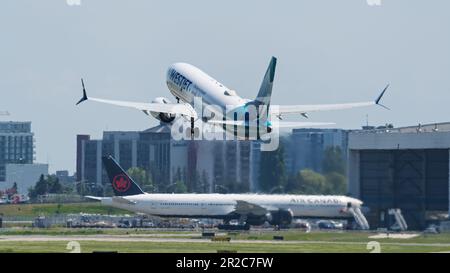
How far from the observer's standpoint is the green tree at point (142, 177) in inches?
4449

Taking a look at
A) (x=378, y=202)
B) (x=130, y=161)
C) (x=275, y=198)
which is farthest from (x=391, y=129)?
(x=130, y=161)

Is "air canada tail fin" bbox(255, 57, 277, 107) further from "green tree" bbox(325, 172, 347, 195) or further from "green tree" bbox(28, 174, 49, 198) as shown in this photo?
"green tree" bbox(28, 174, 49, 198)

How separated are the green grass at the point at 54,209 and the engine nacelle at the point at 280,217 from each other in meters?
16.4

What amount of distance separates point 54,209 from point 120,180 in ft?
25.7

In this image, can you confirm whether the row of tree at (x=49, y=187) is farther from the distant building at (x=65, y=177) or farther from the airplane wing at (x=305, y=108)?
the airplane wing at (x=305, y=108)

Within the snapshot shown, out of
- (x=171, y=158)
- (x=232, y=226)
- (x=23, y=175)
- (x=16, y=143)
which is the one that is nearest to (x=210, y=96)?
(x=171, y=158)

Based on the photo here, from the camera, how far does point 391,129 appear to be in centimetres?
10425

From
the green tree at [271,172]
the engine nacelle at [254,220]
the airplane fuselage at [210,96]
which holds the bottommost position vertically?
the engine nacelle at [254,220]

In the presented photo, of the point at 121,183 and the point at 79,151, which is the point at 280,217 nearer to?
the point at 121,183

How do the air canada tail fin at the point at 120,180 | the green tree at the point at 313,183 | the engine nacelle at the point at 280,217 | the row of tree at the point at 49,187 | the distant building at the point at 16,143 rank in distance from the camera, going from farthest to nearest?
the distant building at the point at 16,143, the row of tree at the point at 49,187, the air canada tail fin at the point at 120,180, the engine nacelle at the point at 280,217, the green tree at the point at 313,183

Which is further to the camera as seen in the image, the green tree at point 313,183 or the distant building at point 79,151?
the distant building at point 79,151

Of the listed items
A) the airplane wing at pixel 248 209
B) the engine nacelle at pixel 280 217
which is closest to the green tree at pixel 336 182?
the engine nacelle at pixel 280 217

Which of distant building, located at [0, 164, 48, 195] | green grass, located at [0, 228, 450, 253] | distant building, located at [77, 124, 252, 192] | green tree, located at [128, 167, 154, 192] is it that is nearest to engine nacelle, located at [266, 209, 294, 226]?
distant building, located at [77, 124, 252, 192]
